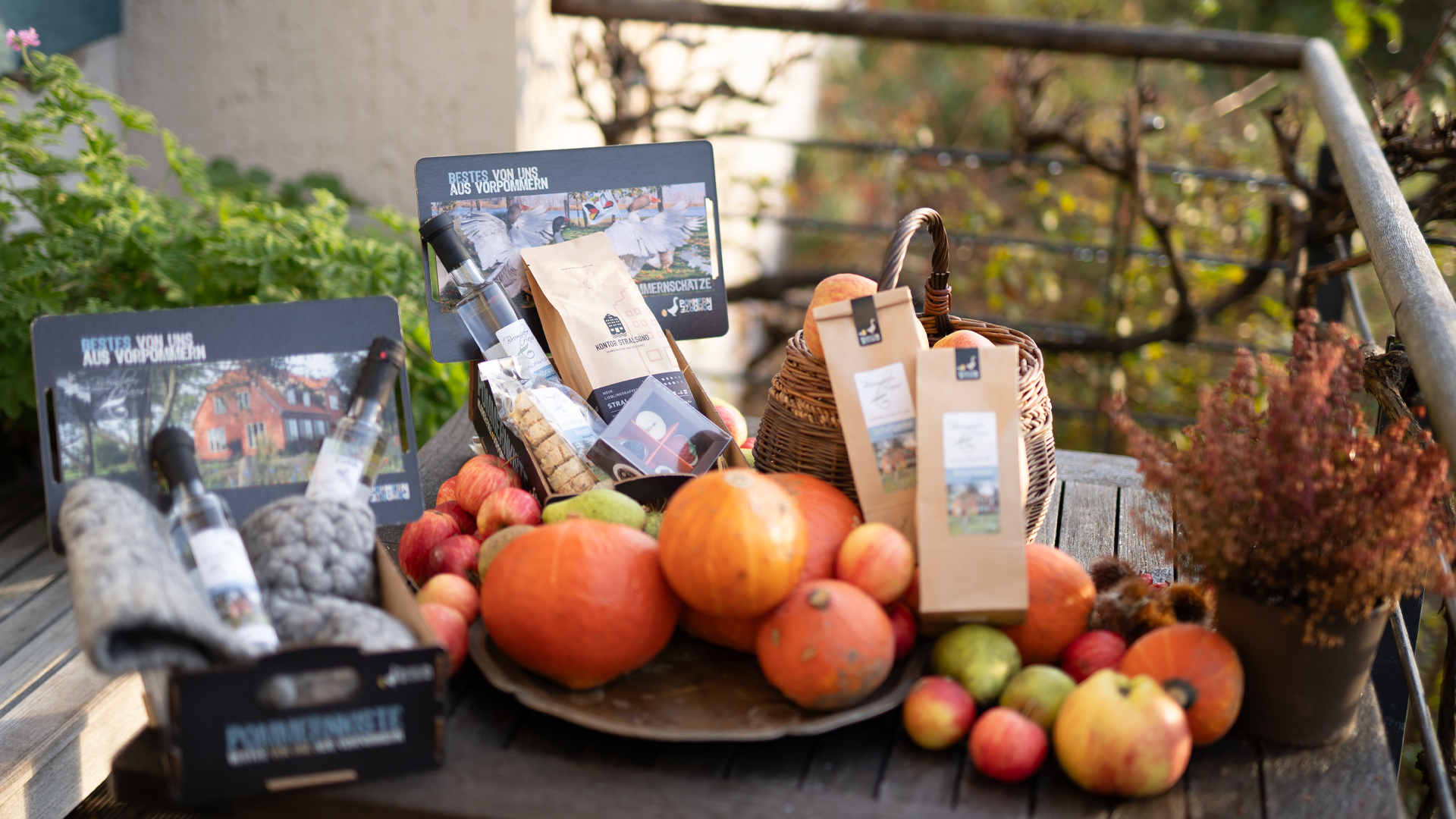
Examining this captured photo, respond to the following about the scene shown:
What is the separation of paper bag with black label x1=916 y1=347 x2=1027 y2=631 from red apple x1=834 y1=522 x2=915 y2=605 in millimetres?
30

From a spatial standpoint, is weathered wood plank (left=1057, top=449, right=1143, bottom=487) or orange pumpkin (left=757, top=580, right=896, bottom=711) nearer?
orange pumpkin (left=757, top=580, right=896, bottom=711)

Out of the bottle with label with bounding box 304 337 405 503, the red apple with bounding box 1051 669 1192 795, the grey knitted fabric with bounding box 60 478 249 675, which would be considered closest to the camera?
the grey knitted fabric with bounding box 60 478 249 675

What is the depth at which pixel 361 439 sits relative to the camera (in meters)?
1.13

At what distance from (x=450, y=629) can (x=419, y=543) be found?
0.25 metres

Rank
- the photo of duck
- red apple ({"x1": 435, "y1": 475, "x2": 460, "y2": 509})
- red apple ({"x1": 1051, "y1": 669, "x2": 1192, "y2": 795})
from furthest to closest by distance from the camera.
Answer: the photo of duck → red apple ({"x1": 435, "y1": 475, "x2": 460, "y2": 509}) → red apple ({"x1": 1051, "y1": 669, "x2": 1192, "y2": 795})

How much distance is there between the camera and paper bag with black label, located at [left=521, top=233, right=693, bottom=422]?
4.67ft

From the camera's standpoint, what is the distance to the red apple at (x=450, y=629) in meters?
1.02

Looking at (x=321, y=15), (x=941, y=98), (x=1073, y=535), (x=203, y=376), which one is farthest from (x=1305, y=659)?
(x=941, y=98)

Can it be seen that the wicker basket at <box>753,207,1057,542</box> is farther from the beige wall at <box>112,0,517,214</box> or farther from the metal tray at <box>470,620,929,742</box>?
the beige wall at <box>112,0,517,214</box>

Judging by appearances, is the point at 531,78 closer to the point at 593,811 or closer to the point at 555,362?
the point at 555,362

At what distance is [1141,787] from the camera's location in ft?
2.94

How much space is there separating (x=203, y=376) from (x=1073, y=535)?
123cm

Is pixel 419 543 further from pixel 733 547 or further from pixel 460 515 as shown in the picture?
pixel 733 547

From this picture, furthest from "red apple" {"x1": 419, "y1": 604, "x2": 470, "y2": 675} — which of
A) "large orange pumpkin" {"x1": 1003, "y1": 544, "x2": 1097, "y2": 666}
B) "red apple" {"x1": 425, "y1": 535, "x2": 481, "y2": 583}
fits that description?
"large orange pumpkin" {"x1": 1003, "y1": 544, "x2": 1097, "y2": 666}
